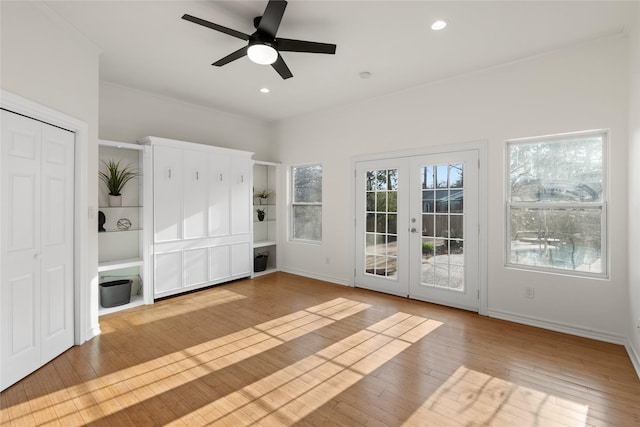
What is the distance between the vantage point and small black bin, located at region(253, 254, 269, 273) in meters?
5.89

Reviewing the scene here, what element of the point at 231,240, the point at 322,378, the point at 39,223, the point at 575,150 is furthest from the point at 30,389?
the point at 575,150

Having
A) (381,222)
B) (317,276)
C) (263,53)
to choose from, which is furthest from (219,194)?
(263,53)

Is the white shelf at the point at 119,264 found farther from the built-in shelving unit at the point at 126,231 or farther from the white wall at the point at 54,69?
the white wall at the point at 54,69

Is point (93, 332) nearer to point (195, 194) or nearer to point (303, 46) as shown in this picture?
point (195, 194)

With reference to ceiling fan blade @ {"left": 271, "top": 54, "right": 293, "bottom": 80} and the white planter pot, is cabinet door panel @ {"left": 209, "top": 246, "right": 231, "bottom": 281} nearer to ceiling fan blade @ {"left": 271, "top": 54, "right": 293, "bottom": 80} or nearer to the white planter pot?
the white planter pot

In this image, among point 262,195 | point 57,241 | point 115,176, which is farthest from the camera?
point 262,195

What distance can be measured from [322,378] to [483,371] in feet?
4.31

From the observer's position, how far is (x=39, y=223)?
2.57 metres

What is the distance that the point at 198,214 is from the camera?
4816 mm

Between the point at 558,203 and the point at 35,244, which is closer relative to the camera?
the point at 35,244

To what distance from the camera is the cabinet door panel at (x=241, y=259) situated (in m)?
5.34

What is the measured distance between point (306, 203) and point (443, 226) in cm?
259

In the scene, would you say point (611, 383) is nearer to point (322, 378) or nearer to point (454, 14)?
point (322, 378)

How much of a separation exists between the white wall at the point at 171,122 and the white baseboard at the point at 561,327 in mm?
4807
